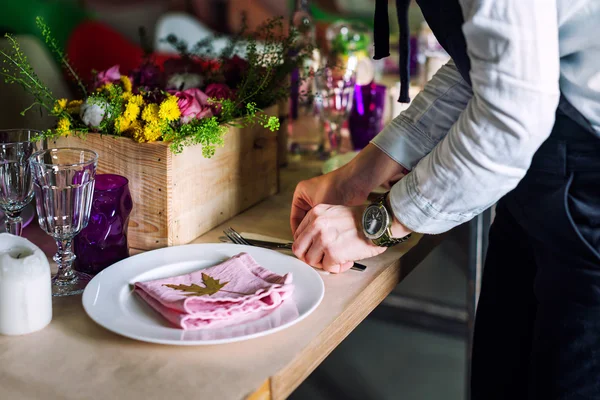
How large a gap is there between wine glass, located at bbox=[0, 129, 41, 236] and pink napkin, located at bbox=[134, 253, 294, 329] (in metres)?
0.24

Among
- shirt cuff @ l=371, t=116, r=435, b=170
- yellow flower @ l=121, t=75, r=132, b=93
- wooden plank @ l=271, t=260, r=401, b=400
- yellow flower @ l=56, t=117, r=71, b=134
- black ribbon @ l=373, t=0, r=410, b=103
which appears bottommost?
wooden plank @ l=271, t=260, r=401, b=400

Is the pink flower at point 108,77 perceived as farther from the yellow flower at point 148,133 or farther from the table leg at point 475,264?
the table leg at point 475,264

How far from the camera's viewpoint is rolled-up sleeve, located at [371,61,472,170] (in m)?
0.97

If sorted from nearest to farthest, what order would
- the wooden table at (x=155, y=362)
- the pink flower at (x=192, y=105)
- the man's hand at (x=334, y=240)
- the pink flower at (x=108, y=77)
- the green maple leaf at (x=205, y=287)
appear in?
the wooden table at (x=155, y=362)
the green maple leaf at (x=205, y=287)
the man's hand at (x=334, y=240)
the pink flower at (x=192, y=105)
the pink flower at (x=108, y=77)

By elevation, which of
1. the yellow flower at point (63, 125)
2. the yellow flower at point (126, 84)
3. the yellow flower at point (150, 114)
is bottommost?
the yellow flower at point (63, 125)

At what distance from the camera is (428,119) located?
984 mm

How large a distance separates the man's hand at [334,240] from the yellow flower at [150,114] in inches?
10.6

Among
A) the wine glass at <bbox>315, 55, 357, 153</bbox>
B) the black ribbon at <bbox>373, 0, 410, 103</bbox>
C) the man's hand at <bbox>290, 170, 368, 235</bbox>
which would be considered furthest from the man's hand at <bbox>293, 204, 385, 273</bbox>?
the wine glass at <bbox>315, 55, 357, 153</bbox>

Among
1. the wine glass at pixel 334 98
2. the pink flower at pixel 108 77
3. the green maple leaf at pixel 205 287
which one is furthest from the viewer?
the wine glass at pixel 334 98

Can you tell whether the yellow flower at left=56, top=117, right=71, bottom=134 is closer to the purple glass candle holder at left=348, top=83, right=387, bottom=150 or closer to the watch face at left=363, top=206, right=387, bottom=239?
the watch face at left=363, top=206, right=387, bottom=239

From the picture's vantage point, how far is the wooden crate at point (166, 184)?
97 cm

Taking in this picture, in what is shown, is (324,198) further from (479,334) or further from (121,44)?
(121,44)

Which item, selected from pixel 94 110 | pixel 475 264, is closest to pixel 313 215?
pixel 94 110

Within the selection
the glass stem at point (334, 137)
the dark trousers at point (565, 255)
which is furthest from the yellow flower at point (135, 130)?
the glass stem at point (334, 137)
